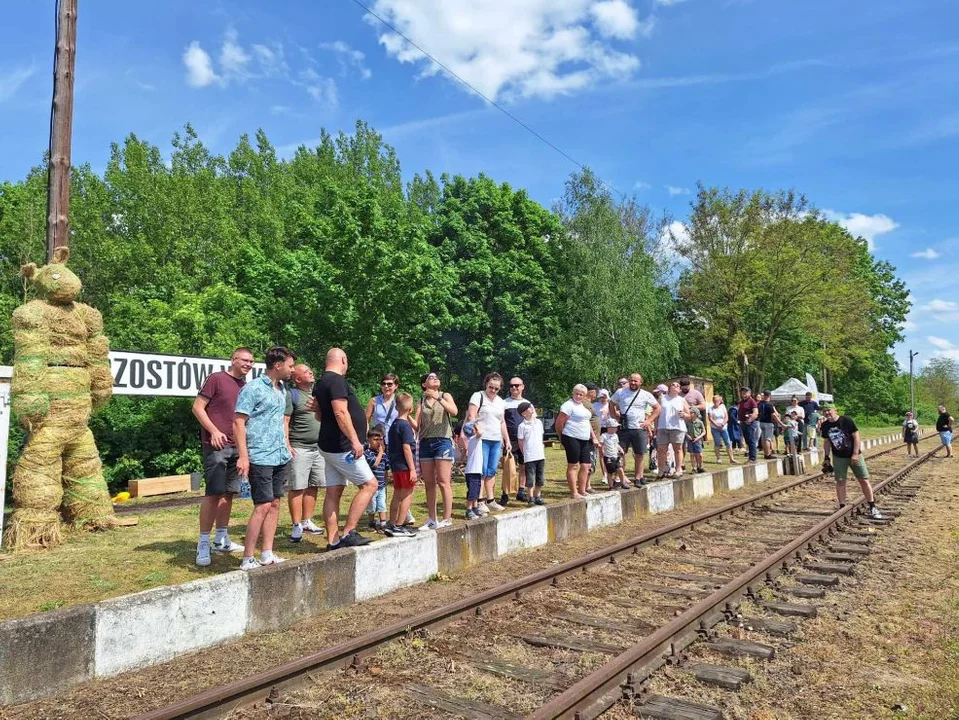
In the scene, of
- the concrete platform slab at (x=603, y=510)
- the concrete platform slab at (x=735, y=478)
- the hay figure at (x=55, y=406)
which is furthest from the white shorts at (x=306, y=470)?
the concrete platform slab at (x=735, y=478)

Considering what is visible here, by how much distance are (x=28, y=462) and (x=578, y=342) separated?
2780 cm

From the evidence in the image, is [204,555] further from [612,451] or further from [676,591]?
[612,451]

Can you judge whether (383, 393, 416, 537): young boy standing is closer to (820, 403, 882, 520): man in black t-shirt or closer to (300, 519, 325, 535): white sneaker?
(300, 519, 325, 535): white sneaker

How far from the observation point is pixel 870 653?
4.64 meters

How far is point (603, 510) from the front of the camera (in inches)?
386

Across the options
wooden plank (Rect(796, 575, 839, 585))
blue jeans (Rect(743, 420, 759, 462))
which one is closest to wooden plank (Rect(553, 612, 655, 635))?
wooden plank (Rect(796, 575, 839, 585))

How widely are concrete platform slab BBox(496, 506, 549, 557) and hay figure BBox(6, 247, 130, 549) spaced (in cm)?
448

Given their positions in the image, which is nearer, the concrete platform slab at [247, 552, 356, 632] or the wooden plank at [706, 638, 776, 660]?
the wooden plank at [706, 638, 776, 660]

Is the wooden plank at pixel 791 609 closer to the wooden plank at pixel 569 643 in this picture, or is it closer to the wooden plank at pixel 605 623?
the wooden plank at pixel 605 623

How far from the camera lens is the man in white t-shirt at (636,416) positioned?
1160cm

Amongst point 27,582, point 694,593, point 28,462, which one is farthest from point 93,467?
point 694,593

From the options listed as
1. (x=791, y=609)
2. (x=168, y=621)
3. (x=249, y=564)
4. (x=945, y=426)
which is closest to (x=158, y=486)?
(x=249, y=564)

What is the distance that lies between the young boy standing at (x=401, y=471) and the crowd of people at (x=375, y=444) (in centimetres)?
1

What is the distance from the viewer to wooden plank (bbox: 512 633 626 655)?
15.3ft
